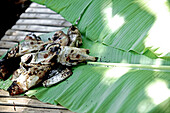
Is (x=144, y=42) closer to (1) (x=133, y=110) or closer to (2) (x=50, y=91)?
(1) (x=133, y=110)

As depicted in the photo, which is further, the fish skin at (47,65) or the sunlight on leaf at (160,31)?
the fish skin at (47,65)

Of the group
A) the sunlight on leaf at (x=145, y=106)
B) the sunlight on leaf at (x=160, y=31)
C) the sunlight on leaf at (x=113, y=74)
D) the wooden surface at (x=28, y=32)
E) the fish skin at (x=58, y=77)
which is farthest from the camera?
the fish skin at (x=58, y=77)

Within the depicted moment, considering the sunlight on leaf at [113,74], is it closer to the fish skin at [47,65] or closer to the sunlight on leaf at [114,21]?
the fish skin at [47,65]

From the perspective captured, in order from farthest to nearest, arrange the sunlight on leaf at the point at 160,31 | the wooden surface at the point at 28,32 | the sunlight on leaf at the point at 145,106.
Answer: the wooden surface at the point at 28,32
the sunlight on leaf at the point at 160,31
the sunlight on leaf at the point at 145,106

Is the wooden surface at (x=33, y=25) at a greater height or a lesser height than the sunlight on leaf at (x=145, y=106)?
greater

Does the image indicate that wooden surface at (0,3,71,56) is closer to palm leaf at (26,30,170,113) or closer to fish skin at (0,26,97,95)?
fish skin at (0,26,97,95)

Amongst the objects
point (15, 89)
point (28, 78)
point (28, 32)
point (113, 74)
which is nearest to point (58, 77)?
point (28, 78)

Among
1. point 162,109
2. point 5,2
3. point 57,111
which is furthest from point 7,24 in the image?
point 162,109

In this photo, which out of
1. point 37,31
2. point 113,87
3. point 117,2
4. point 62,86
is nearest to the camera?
point 113,87

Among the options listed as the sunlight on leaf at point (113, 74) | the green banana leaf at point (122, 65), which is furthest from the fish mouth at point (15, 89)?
the sunlight on leaf at point (113, 74)
